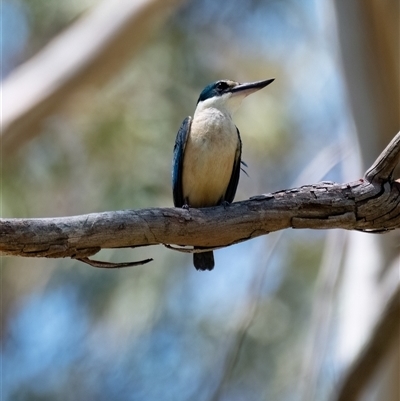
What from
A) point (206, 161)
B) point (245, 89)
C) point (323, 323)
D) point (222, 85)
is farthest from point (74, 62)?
point (323, 323)

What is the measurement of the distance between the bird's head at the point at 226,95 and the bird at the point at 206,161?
0.16 ft

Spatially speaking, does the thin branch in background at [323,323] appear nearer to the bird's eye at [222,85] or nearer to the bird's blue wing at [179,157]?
the bird's blue wing at [179,157]

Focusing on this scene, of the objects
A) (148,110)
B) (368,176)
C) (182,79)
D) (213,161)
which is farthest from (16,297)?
(368,176)

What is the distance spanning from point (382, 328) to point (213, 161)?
1308mm

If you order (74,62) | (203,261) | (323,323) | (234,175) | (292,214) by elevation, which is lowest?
(323,323)

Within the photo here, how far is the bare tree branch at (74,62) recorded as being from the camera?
4.78 metres

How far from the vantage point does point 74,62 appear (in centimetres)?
498

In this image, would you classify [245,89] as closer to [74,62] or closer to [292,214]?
[74,62]

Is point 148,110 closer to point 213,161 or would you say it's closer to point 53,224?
point 213,161

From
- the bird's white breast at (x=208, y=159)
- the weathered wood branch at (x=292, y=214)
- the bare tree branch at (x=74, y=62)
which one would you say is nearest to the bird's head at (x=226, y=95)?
the bird's white breast at (x=208, y=159)

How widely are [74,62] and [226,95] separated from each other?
1.18 meters

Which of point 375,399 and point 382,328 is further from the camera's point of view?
point 375,399

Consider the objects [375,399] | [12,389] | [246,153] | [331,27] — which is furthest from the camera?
[246,153]

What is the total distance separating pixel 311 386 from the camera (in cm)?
418
